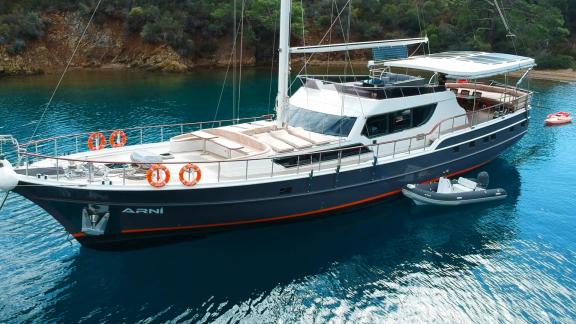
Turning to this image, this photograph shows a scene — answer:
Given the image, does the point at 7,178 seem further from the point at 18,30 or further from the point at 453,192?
the point at 18,30

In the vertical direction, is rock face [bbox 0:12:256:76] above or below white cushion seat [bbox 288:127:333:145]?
above

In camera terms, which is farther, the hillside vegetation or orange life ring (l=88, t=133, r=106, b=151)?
the hillside vegetation

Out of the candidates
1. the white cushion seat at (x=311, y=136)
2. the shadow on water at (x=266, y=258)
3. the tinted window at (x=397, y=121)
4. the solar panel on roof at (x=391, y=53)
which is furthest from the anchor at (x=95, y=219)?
the solar panel on roof at (x=391, y=53)

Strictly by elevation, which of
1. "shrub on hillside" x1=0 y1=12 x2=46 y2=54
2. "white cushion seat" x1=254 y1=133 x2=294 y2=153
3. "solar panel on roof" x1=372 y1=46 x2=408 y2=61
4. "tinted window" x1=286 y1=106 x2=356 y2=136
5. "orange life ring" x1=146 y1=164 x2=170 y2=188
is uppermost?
"shrub on hillside" x1=0 y1=12 x2=46 y2=54

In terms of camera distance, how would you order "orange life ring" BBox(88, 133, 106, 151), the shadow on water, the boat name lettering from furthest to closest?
"orange life ring" BBox(88, 133, 106, 151) < the boat name lettering < the shadow on water

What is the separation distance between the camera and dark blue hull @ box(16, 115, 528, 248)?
Answer: 45.1ft

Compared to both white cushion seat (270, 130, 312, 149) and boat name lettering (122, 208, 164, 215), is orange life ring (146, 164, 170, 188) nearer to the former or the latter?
boat name lettering (122, 208, 164, 215)

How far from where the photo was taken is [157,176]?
45.2 feet

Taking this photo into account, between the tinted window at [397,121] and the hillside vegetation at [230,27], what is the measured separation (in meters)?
33.7

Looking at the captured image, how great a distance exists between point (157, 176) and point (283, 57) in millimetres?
6494

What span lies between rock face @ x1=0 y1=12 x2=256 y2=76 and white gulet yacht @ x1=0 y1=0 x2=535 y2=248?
3380cm

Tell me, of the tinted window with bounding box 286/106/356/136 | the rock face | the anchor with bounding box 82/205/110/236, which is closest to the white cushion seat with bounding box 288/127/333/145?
the tinted window with bounding box 286/106/356/136

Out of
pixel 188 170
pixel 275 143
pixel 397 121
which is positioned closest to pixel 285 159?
pixel 275 143

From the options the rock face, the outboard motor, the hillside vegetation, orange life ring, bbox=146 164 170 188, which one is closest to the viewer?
orange life ring, bbox=146 164 170 188
